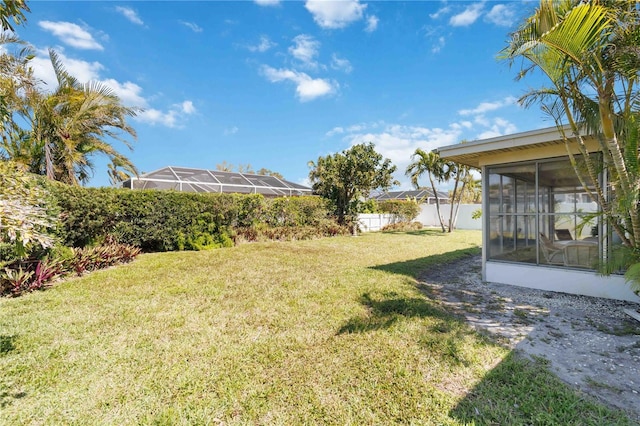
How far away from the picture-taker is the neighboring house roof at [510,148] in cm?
552

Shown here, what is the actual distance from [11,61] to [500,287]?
11028mm

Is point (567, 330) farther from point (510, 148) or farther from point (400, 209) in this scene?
point (400, 209)

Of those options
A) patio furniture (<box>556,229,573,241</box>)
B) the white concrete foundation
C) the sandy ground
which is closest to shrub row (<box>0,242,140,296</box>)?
the sandy ground

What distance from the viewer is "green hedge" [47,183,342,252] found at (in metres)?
7.35

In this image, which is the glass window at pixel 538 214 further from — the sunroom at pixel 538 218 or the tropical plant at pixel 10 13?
the tropical plant at pixel 10 13

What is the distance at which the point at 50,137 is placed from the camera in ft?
33.1

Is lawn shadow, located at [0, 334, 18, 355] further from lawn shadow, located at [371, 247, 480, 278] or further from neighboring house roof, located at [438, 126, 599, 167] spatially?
neighboring house roof, located at [438, 126, 599, 167]

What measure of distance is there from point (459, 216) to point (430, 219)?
264cm

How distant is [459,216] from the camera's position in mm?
25391

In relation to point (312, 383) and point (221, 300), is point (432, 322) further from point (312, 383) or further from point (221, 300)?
point (221, 300)

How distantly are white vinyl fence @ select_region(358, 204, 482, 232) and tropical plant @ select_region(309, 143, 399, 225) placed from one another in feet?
5.56

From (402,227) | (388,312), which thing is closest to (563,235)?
(388,312)

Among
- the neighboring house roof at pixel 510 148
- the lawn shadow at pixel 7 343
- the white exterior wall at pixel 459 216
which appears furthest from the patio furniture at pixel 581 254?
the white exterior wall at pixel 459 216

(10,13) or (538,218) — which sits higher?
(10,13)
